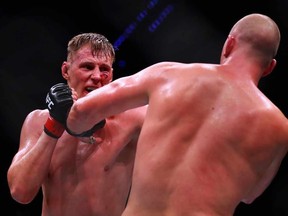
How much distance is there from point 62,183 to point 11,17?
1.61 meters

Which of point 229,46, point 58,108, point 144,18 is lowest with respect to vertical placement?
point 144,18

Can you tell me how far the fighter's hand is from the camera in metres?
1.64

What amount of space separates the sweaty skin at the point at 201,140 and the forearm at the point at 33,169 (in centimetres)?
49

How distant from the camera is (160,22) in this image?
313 cm

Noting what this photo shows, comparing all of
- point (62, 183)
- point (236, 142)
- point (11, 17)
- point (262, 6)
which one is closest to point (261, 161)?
point (236, 142)

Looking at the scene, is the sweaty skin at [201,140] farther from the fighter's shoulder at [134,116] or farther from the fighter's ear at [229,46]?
the fighter's shoulder at [134,116]

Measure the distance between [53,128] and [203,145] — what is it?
2.09 ft

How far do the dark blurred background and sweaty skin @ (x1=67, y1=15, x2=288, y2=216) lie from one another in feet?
5.71

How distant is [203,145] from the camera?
124 cm

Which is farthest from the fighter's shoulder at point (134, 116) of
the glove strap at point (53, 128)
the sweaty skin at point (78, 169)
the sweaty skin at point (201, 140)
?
the sweaty skin at point (201, 140)

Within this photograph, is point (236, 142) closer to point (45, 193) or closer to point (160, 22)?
point (45, 193)

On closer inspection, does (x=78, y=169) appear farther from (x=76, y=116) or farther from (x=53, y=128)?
(x=76, y=116)

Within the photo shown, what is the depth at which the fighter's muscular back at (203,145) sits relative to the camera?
4.06 feet

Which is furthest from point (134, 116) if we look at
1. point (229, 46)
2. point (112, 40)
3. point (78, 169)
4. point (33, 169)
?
point (112, 40)
